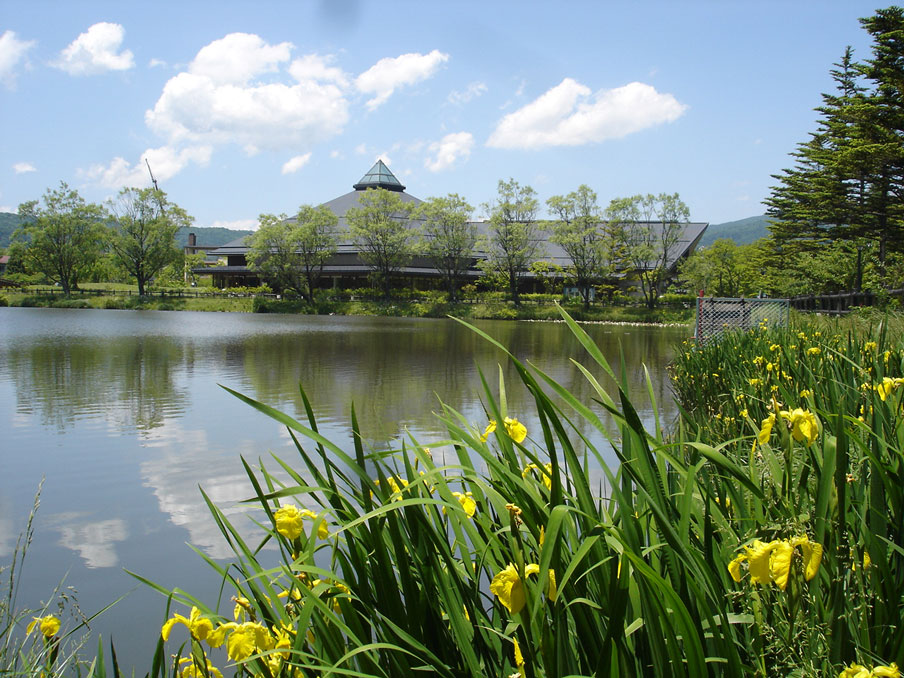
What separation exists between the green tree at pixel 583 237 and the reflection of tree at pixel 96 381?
113ft

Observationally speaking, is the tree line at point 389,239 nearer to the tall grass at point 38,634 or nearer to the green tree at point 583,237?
the green tree at point 583,237

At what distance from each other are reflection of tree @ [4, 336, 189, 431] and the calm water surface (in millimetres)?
36

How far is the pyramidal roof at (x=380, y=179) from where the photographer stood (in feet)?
247

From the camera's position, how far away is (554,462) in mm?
1291

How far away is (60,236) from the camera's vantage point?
52562mm

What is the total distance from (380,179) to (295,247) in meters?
27.6

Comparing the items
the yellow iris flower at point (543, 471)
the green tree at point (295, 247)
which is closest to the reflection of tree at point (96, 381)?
the yellow iris flower at point (543, 471)

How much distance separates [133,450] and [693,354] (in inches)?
254

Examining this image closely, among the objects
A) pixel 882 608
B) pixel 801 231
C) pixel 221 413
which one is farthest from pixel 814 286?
pixel 882 608

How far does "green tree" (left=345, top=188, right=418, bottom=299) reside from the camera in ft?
167

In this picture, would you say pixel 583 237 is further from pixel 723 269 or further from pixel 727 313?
pixel 727 313

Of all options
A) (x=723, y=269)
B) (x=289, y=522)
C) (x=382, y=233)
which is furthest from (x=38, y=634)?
(x=382, y=233)

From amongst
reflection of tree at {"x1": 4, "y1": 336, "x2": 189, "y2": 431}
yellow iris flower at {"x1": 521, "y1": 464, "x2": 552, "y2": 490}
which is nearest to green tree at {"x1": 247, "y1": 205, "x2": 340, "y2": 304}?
reflection of tree at {"x1": 4, "y1": 336, "x2": 189, "y2": 431}

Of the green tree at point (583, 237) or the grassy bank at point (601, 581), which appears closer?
the grassy bank at point (601, 581)
